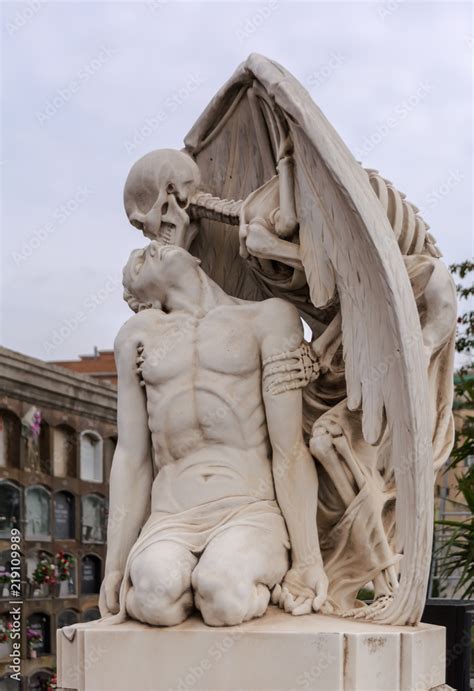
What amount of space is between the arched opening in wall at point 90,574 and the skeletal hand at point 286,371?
43.8 ft

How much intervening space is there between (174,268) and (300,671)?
1.85 meters

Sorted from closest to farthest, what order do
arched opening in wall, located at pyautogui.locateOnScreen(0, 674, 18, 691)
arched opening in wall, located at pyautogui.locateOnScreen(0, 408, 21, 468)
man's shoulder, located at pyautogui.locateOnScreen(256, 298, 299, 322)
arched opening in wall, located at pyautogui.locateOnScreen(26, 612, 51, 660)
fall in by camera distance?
1. man's shoulder, located at pyautogui.locateOnScreen(256, 298, 299, 322)
2. arched opening in wall, located at pyautogui.locateOnScreen(0, 674, 18, 691)
3. arched opening in wall, located at pyautogui.locateOnScreen(26, 612, 51, 660)
4. arched opening in wall, located at pyautogui.locateOnScreen(0, 408, 21, 468)

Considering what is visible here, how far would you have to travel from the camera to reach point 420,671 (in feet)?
14.7

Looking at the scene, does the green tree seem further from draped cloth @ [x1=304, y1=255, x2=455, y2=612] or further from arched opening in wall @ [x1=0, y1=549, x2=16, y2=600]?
arched opening in wall @ [x1=0, y1=549, x2=16, y2=600]

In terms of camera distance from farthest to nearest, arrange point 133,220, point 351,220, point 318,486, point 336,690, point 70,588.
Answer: point 70,588, point 133,220, point 318,486, point 351,220, point 336,690

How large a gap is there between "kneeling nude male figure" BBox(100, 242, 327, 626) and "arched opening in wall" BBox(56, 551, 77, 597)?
39.6ft

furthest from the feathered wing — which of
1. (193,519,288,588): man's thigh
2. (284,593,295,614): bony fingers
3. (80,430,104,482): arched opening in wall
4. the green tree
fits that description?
(80,430,104,482): arched opening in wall

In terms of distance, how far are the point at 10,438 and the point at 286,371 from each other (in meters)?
12.2

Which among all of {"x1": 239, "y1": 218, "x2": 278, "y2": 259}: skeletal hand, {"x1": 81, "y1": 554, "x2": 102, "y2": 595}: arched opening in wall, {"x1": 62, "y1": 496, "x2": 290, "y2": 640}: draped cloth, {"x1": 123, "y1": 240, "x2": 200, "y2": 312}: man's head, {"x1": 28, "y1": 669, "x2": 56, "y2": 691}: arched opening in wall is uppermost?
{"x1": 239, "y1": 218, "x2": 278, "y2": 259}: skeletal hand

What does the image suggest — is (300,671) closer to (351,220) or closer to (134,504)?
(134,504)

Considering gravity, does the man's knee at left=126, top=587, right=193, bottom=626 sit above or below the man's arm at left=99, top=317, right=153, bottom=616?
below

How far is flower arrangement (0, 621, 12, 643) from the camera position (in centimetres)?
1529

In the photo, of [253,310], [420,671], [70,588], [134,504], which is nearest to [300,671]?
[420,671]

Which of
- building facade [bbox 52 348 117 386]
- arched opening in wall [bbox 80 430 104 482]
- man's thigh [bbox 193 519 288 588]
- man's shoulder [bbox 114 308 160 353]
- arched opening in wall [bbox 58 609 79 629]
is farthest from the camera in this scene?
building facade [bbox 52 348 117 386]
